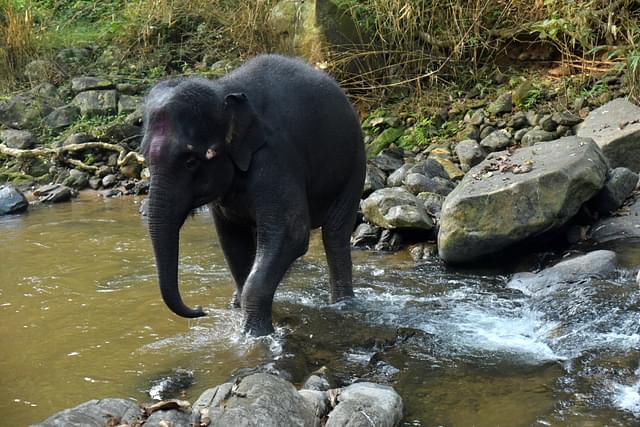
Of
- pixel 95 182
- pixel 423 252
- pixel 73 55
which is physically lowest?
pixel 95 182

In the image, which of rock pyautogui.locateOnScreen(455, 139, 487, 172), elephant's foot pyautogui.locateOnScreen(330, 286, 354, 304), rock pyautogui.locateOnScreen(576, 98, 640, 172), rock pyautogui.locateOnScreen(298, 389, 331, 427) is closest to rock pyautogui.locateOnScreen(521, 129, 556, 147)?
rock pyautogui.locateOnScreen(455, 139, 487, 172)

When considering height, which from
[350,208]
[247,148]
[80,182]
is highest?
[247,148]

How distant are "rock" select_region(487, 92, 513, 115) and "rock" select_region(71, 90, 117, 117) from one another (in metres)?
6.73

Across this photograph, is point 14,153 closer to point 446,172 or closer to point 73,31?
point 73,31

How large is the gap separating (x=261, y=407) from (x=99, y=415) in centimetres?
69

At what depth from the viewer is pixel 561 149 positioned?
23.6 ft

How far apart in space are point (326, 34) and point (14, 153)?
544cm

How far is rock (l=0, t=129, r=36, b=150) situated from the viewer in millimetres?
13547

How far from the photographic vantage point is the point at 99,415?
354cm

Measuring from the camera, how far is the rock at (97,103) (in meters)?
14.0

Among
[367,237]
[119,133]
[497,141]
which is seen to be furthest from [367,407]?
[119,133]

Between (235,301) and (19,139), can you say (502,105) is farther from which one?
(19,139)

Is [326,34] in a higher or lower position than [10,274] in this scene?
higher

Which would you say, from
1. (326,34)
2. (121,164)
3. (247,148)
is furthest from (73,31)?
(247,148)
